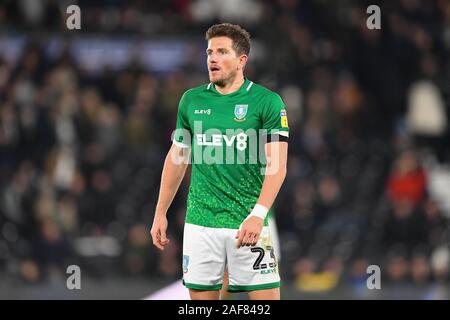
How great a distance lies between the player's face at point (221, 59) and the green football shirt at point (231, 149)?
150 mm

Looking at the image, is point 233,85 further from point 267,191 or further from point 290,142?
point 290,142

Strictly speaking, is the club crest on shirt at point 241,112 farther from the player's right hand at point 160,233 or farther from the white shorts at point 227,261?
the player's right hand at point 160,233

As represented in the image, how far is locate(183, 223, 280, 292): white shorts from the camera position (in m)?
6.18

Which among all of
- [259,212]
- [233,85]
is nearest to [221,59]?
[233,85]

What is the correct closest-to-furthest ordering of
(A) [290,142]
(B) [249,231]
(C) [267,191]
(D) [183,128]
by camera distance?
(B) [249,231] → (C) [267,191] → (D) [183,128] → (A) [290,142]

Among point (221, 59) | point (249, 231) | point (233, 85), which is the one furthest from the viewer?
point (233, 85)

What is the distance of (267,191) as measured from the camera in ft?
19.9

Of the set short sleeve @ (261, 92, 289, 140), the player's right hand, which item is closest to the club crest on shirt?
short sleeve @ (261, 92, 289, 140)

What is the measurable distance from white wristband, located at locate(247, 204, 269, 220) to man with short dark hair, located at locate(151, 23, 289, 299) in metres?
0.12

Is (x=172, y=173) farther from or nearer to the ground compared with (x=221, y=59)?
A: nearer to the ground

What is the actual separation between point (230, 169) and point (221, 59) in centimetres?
64

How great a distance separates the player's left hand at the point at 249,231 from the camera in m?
5.94

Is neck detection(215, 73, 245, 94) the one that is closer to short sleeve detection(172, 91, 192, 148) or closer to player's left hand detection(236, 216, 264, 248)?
short sleeve detection(172, 91, 192, 148)

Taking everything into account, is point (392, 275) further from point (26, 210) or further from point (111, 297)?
point (26, 210)
